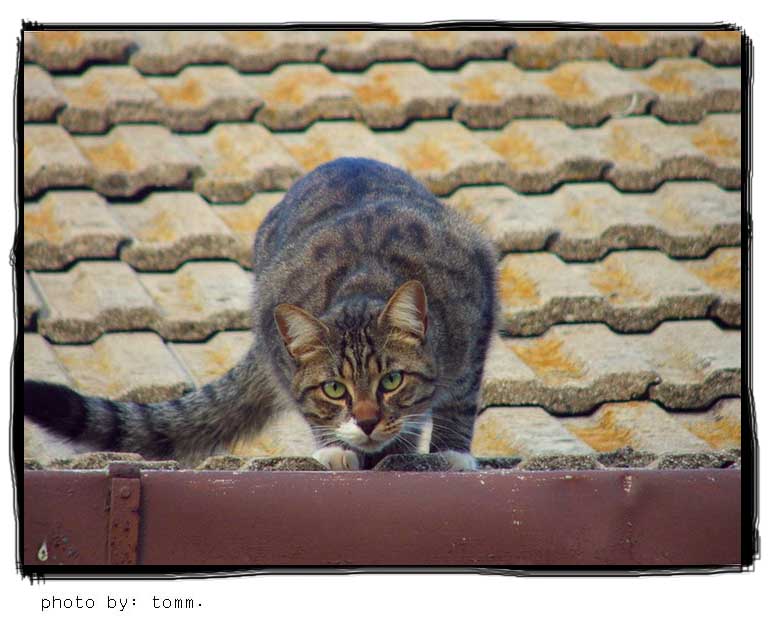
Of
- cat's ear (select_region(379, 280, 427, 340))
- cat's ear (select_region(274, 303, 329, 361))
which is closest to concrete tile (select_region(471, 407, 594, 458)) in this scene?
cat's ear (select_region(379, 280, 427, 340))

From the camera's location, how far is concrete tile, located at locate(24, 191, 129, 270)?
3.19 m

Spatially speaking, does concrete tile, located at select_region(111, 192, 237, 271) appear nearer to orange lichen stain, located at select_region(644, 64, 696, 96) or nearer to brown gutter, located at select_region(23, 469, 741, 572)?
brown gutter, located at select_region(23, 469, 741, 572)

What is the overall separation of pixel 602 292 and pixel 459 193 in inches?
20.6

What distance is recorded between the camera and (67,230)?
3.26 meters

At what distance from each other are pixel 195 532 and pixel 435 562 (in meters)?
0.46

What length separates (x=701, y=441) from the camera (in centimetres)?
276

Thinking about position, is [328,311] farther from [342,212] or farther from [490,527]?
[490,527]

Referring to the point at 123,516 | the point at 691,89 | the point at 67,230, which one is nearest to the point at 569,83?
the point at 691,89

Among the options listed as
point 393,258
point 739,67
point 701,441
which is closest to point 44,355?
point 393,258

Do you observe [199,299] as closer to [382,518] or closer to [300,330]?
[300,330]

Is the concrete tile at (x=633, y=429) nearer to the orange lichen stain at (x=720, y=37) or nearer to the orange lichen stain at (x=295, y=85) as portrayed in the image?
the orange lichen stain at (x=720, y=37)

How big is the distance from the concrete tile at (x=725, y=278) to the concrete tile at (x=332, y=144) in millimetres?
921

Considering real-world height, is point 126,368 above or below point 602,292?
below

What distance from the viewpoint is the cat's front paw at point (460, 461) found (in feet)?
8.72
